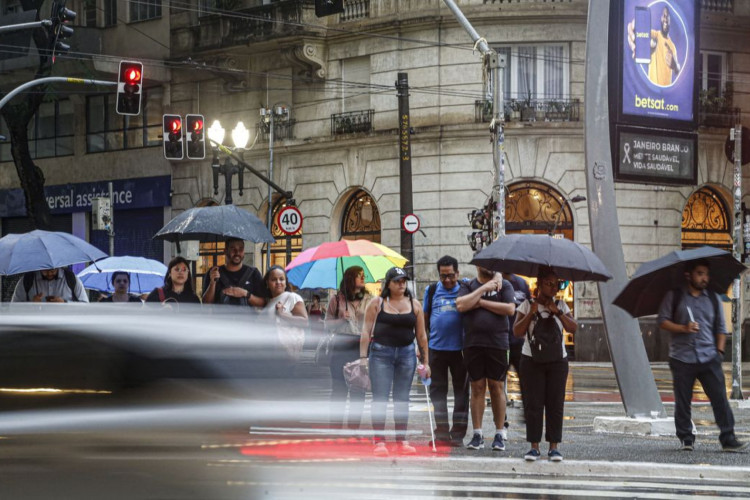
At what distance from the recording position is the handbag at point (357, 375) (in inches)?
447

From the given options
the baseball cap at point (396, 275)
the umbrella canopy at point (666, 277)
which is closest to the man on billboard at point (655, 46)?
the umbrella canopy at point (666, 277)

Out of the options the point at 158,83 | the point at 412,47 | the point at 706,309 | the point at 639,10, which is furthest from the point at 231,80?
the point at 706,309

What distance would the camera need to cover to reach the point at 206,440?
4926 millimetres

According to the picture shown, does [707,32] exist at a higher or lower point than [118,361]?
higher

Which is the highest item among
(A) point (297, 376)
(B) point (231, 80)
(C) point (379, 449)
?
(B) point (231, 80)

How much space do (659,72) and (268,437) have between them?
35.4ft

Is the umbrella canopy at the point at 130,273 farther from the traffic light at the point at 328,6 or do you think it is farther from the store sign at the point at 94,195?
the store sign at the point at 94,195

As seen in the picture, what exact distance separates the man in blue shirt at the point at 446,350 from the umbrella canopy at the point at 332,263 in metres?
3.53

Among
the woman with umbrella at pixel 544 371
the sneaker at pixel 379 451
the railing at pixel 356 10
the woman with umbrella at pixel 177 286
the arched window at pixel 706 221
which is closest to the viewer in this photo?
the sneaker at pixel 379 451

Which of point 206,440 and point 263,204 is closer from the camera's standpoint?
point 206,440

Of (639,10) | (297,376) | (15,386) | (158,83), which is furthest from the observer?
(158,83)

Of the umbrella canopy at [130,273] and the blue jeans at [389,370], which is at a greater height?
the umbrella canopy at [130,273]

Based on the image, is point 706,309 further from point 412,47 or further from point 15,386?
point 412,47

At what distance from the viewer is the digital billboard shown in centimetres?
1445
